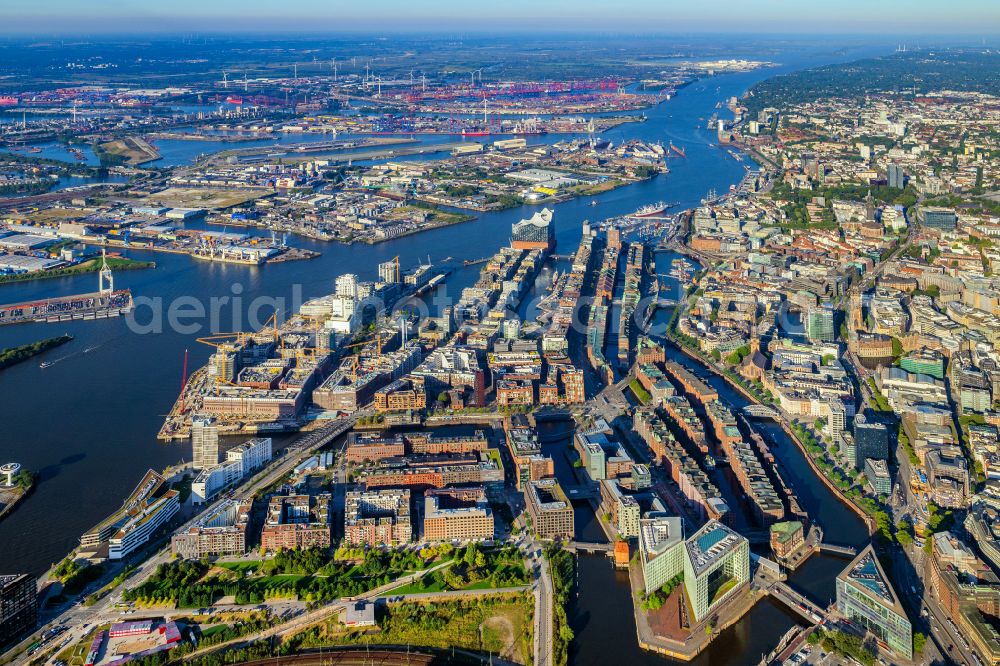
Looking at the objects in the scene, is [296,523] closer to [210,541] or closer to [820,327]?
[210,541]

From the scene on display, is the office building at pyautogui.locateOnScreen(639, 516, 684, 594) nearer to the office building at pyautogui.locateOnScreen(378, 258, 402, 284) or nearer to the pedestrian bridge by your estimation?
the pedestrian bridge

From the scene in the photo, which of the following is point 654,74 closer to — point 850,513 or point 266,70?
point 266,70

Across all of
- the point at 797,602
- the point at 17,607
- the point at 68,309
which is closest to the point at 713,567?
the point at 797,602

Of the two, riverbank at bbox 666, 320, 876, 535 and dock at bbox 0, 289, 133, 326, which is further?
dock at bbox 0, 289, 133, 326

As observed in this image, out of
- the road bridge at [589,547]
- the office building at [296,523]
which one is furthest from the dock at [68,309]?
the road bridge at [589,547]

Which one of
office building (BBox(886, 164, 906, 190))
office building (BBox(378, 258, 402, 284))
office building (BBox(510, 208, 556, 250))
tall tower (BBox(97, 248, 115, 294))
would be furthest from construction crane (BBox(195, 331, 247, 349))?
office building (BBox(886, 164, 906, 190))
